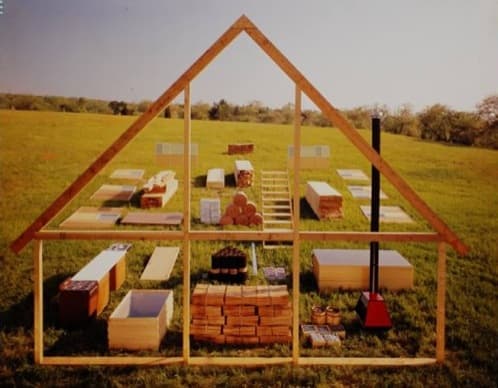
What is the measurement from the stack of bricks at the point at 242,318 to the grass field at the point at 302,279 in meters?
0.23

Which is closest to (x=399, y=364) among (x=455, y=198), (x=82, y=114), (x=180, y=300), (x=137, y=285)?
(x=180, y=300)

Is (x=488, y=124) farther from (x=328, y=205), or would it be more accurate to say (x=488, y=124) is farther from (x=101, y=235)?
(x=101, y=235)

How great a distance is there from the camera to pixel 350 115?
41.0 metres

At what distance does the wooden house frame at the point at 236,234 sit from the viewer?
7988mm

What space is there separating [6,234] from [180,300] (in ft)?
27.0

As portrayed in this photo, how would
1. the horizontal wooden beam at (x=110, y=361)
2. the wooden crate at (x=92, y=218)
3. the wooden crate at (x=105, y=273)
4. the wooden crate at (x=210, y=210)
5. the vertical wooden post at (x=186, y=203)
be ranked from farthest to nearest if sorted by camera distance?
the wooden crate at (x=210, y=210) → the wooden crate at (x=92, y=218) → the wooden crate at (x=105, y=273) → the horizontal wooden beam at (x=110, y=361) → the vertical wooden post at (x=186, y=203)

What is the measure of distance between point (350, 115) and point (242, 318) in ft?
110

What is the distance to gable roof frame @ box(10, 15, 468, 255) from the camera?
26.1 feet

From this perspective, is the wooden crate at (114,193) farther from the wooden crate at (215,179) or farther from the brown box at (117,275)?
the brown box at (117,275)

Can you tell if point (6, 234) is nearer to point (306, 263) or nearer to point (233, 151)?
point (306, 263)

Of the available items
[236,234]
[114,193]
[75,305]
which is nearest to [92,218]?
[114,193]

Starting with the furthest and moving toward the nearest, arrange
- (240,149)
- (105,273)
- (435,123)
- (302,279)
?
(435,123) < (240,149) < (302,279) < (105,273)

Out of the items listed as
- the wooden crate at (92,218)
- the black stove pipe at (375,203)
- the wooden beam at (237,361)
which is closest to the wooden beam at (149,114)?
the black stove pipe at (375,203)

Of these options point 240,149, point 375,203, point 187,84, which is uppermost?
point 187,84
